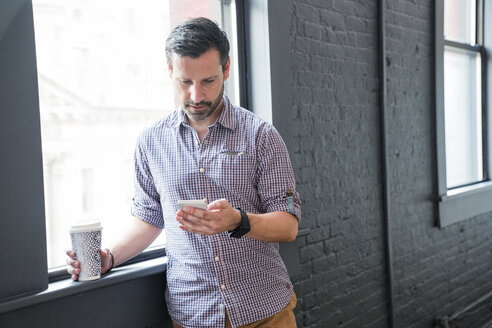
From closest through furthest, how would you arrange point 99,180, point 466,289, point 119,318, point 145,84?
1. point 119,318
2. point 99,180
3. point 145,84
4. point 466,289

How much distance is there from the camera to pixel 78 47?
1.81 m

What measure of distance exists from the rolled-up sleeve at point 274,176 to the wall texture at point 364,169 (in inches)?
30.7

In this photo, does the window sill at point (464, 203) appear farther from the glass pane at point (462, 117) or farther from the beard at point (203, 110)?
the beard at point (203, 110)

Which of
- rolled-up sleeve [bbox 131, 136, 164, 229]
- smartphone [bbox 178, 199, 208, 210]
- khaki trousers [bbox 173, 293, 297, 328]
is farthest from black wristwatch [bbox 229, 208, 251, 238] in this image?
rolled-up sleeve [bbox 131, 136, 164, 229]

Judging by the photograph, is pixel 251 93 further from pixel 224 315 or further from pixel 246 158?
pixel 224 315

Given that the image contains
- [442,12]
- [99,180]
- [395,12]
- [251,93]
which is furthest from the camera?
[442,12]

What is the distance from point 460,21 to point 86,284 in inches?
151

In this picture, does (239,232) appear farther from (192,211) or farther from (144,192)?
(144,192)

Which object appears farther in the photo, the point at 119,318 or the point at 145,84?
the point at 145,84

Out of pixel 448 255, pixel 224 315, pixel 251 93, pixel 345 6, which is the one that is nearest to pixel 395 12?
pixel 345 6

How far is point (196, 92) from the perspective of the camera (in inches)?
61.9

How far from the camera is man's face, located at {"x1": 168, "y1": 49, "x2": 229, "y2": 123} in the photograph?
1.56 metres

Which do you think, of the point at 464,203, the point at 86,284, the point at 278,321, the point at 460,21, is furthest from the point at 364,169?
the point at 460,21

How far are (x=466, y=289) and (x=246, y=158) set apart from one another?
10.1 feet
